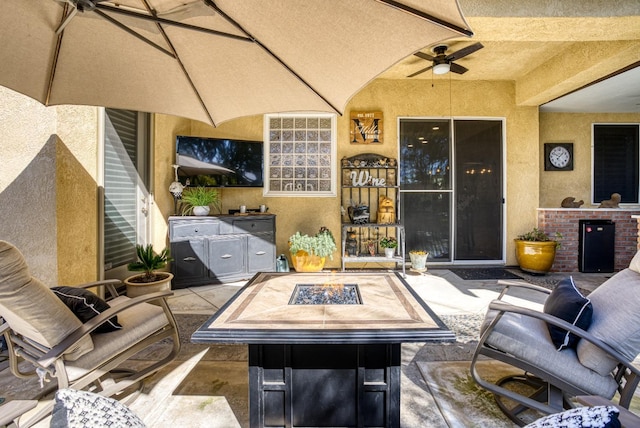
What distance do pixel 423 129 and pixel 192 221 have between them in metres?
3.94

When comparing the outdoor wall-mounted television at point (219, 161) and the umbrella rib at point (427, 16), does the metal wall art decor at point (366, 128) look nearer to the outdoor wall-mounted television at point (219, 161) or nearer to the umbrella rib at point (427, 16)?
the outdoor wall-mounted television at point (219, 161)

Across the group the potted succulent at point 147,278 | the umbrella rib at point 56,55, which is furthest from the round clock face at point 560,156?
the umbrella rib at point 56,55

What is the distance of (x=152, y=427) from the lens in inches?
64.5

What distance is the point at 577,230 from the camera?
16.4 ft

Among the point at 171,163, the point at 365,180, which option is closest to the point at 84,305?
the point at 171,163

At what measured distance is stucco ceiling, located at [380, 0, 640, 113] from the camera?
2.98m

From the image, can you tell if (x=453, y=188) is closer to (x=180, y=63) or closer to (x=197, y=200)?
(x=197, y=200)

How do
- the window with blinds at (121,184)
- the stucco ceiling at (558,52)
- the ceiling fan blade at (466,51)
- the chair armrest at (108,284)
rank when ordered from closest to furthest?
the chair armrest at (108,284)
the stucco ceiling at (558,52)
the window with blinds at (121,184)
the ceiling fan blade at (466,51)

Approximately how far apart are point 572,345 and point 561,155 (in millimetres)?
5279

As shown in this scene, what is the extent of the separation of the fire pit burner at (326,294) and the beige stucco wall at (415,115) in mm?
3098

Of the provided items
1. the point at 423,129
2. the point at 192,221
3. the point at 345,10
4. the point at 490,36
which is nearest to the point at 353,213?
the point at 423,129

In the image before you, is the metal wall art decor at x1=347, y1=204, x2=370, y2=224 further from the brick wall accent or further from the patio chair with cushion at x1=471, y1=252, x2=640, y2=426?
the patio chair with cushion at x1=471, y1=252, x2=640, y2=426

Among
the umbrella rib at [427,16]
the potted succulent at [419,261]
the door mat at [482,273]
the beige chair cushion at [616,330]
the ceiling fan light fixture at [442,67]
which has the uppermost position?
the ceiling fan light fixture at [442,67]

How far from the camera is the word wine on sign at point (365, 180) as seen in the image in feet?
16.6
